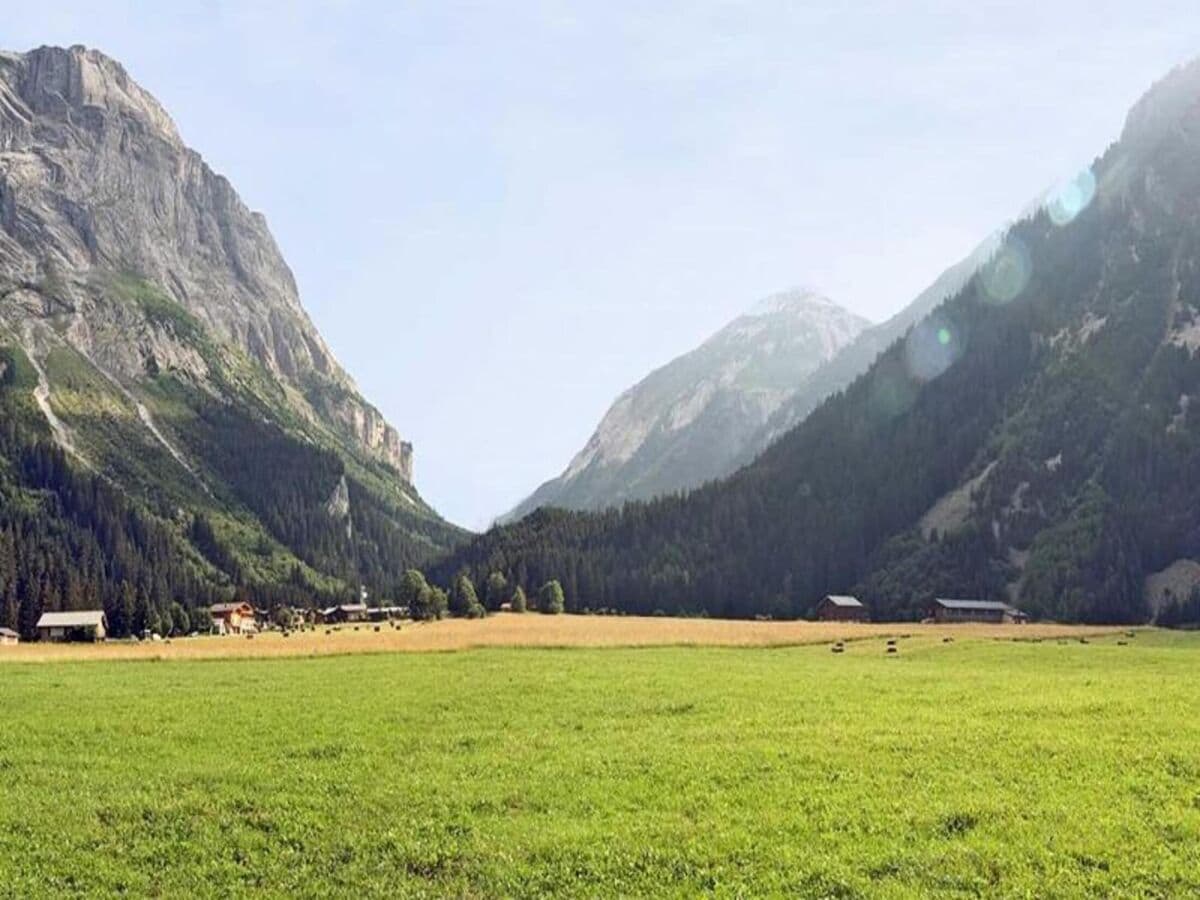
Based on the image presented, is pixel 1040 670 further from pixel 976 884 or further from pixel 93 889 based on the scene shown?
pixel 93 889

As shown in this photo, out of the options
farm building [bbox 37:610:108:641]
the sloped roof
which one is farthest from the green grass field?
the sloped roof

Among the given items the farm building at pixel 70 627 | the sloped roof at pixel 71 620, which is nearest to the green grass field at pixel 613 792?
the farm building at pixel 70 627

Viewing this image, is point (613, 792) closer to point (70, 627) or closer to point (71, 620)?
point (70, 627)

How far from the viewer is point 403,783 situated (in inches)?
1184

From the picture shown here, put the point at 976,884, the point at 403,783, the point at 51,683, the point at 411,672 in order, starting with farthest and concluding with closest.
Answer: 1. the point at 411,672
2. the point at 51,683
3. the point at 403,783
4. the point at 976,884

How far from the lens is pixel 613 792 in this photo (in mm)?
28406

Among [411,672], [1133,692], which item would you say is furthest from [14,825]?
[1133,692]

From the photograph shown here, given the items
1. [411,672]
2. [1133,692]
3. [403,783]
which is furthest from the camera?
[411,672]

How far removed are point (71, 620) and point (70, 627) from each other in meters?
2.02

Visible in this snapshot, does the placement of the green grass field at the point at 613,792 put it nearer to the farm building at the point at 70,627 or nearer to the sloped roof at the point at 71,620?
the farm building at the point at 70,627

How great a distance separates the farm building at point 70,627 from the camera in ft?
559

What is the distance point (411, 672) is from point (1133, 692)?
42.8 metres

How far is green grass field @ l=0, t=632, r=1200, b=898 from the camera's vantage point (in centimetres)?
2200

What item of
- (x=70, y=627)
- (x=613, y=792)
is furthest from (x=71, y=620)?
(x=613, y=792)
